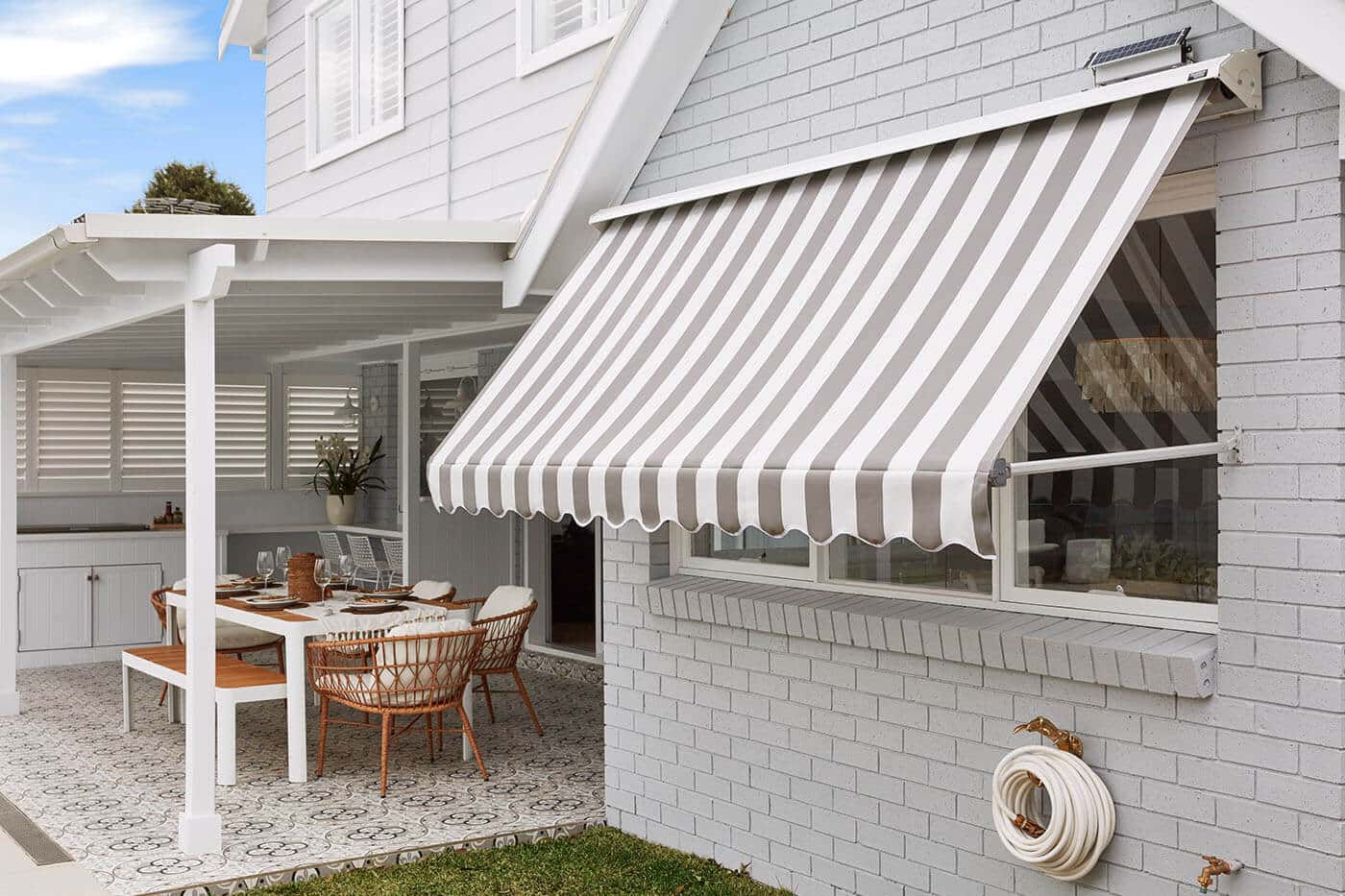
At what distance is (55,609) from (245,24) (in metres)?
7.03

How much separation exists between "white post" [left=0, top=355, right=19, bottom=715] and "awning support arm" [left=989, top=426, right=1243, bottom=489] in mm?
10373

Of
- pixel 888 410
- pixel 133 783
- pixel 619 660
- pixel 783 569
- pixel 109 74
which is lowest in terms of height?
pixel 133 783

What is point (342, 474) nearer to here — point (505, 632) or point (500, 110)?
point (500, 110)

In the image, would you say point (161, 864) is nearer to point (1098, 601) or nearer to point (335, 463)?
point (1098, 601)

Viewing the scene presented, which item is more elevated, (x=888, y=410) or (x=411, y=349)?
(x=411, y=349)

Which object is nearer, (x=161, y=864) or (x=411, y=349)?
(x=161, y=864)

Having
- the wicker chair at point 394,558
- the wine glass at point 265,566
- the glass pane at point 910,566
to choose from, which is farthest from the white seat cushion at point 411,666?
the wicker chair at point 394,558

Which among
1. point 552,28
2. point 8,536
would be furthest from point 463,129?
point 8,536

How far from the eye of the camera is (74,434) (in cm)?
1631

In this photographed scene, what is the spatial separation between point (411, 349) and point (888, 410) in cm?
1010

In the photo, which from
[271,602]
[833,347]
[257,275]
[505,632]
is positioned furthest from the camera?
[271,602]

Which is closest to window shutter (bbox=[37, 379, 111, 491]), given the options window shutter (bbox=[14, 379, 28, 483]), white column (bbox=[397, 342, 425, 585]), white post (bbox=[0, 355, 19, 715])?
window shutter (bbox=[14, 379, 28, 483])

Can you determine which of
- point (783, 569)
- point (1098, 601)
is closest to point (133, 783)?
point (783, 569)

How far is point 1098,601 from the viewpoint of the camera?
5363 mm
